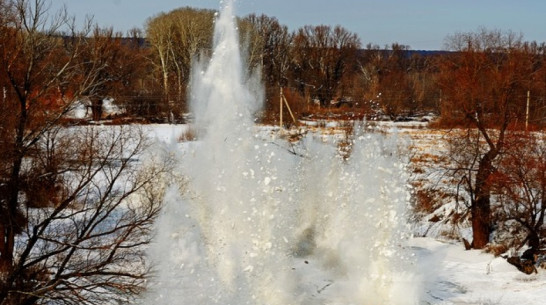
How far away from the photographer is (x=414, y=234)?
59.2 ft

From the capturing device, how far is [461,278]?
14484mm

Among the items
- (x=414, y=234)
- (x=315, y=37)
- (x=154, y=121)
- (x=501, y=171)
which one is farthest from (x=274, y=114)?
(x=315, y=37)

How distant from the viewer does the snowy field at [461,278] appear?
1305 cm

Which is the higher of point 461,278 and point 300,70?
point 300,70

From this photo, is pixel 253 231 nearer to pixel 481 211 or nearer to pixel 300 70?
pixel 481 211

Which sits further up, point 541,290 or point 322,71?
point 322,71

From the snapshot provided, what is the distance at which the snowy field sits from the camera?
13.1 m

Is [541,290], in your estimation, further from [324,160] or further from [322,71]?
[322,71]

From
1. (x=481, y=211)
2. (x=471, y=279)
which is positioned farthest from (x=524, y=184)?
(x=471, y=279)

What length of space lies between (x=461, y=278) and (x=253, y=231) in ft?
19.4

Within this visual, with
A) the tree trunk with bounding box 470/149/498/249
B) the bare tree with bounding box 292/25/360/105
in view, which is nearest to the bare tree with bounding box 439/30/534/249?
the tree trunk with bounding box 470/149/498/249

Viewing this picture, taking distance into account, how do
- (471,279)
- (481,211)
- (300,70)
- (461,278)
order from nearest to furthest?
(471,279)
(461,278)
(481,211)
(300,70)

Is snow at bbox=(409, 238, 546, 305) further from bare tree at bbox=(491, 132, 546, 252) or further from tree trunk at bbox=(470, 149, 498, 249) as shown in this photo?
bare tree at bbox=(491, 132, 546, 252)

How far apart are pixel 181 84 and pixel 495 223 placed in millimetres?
28037
